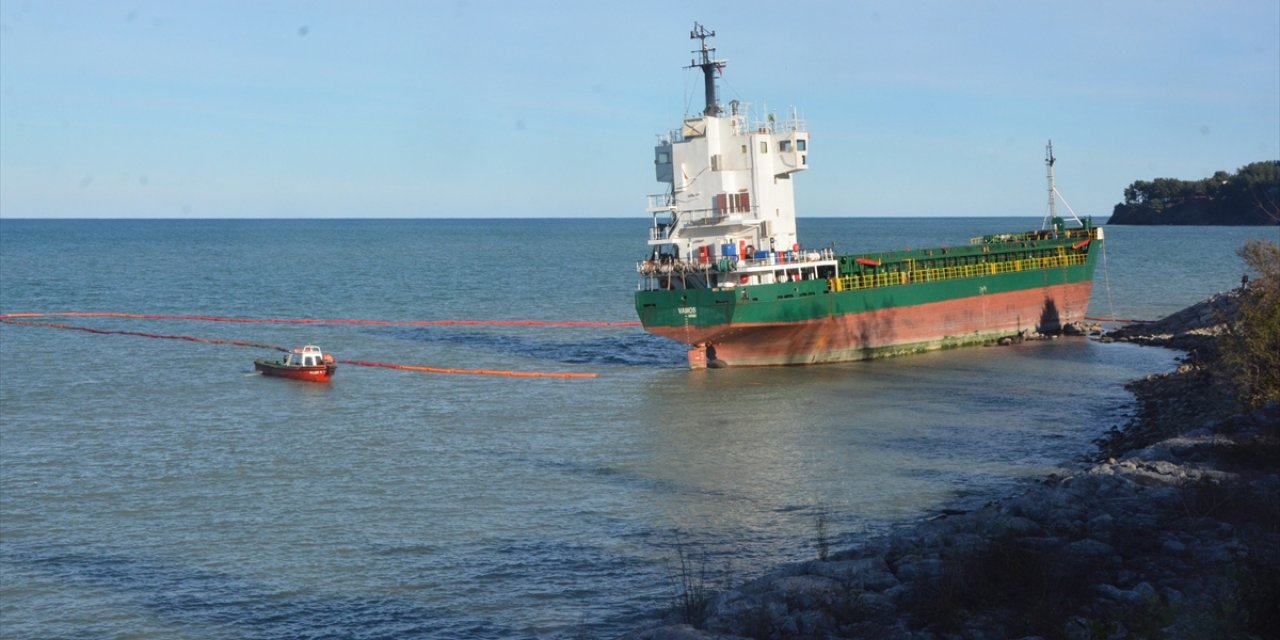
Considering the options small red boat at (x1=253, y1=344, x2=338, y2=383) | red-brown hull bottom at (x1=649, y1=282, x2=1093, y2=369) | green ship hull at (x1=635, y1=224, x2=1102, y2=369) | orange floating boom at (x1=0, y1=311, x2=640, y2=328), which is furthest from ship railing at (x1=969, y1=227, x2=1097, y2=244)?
small red boat at (x1=253, y1=344, x2=338, y2=383)

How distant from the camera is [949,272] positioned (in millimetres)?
47156

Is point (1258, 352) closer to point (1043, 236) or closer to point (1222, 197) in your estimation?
point (1043, 236)

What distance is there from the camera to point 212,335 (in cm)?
5238

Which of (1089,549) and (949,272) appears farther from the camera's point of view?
(949,272)

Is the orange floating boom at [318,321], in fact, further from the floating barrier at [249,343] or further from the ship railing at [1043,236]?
the ship railing at [1043,236]

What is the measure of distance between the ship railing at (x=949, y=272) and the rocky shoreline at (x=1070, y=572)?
24.0 metres

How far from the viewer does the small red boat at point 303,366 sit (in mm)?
38594

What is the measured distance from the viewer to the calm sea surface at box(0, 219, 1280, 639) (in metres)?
17.6

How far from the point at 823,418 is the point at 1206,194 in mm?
175752

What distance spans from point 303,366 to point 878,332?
19.2 metres

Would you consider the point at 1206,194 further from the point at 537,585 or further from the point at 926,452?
the point at 537,585

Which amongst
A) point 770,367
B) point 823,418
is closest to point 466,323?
point 770,367

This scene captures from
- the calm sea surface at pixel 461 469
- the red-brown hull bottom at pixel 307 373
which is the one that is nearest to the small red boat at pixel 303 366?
the red-brown hull bottom at pixel 307 373

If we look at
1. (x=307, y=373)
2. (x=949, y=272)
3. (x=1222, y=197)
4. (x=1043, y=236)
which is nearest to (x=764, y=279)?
(x=949, y=272)
